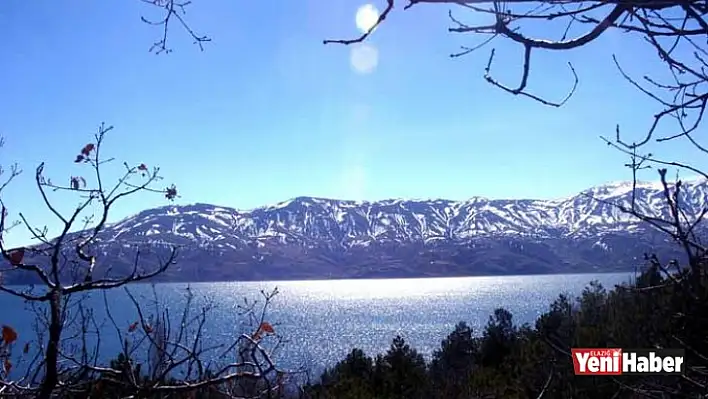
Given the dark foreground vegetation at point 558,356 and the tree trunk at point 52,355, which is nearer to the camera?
the tree trunk at point 52,355

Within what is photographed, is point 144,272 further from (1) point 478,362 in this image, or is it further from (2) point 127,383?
(1) point 478,362

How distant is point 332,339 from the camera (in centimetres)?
6906

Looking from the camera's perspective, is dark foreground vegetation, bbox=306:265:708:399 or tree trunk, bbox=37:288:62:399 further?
dark foreground vegetation, bbox=306:265:708:399

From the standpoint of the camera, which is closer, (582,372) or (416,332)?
(582,372)

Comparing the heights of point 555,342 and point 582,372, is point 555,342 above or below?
above

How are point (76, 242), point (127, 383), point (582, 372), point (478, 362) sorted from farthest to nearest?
point (478, 362)
point (582, 372)
point (76, 242)
point (127, 383)

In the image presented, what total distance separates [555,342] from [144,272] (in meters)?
1.30

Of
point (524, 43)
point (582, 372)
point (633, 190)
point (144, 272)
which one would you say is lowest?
point (582, 372)

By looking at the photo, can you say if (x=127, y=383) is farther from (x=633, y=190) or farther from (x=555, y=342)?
(x=633, y=190)

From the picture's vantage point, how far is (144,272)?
1.83m

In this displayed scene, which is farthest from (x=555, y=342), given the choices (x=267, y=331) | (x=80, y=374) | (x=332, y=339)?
(x=332, y=339)

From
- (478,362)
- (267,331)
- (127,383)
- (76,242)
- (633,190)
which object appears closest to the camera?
(633,190)

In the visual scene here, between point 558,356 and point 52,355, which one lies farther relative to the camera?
point 558,356

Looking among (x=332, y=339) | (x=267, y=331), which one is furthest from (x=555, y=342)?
(x=332, y=339)
